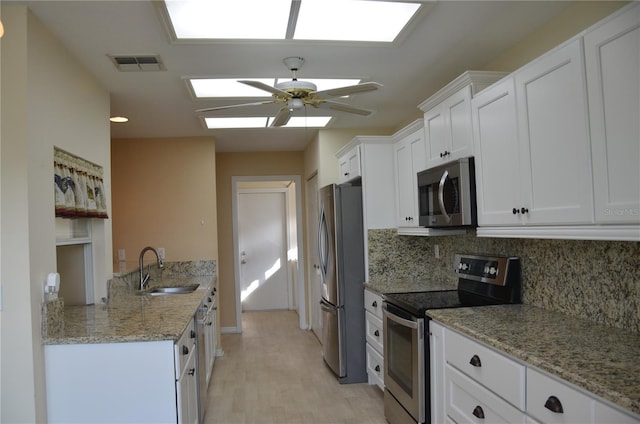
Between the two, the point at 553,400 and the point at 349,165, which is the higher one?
the point at 349,165

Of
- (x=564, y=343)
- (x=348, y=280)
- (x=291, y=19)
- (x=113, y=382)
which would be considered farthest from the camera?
(x=348, y=280)

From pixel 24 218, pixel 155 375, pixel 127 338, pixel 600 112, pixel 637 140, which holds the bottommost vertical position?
pixel 155 375

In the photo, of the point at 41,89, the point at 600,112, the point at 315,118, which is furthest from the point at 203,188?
the point at 600,112

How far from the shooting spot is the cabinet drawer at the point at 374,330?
12.4 ft

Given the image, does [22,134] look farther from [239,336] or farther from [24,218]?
[239,336]

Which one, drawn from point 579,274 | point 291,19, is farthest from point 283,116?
point 579,274

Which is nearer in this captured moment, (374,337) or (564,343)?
(564,343)

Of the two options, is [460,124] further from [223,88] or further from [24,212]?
[24,212]

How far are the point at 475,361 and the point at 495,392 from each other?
0.56ft

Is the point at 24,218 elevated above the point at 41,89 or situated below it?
below

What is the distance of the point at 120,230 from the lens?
17.1ft

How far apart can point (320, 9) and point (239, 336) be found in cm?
465

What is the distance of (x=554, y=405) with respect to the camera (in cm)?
163

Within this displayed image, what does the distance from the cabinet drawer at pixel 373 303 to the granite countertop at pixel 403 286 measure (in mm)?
50
